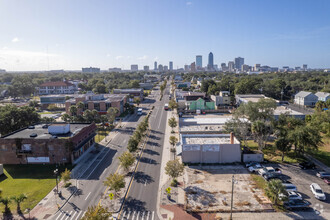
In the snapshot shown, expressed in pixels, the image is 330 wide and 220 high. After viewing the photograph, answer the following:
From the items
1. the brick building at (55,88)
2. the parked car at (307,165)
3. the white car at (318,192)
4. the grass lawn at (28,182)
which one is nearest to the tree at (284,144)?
the parked car at (307,165)

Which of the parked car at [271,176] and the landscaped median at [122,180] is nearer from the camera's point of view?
the landscaped median at [122,180]

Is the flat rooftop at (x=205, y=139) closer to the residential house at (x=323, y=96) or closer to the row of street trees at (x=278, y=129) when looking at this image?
the row of street trees at (x=278, y=129)

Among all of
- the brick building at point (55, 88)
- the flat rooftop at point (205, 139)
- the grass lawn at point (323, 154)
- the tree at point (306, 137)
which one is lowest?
the grass lawn at point (323, 154)

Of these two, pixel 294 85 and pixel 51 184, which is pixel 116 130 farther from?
pixel 294 85

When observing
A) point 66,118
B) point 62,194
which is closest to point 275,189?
point 62,194

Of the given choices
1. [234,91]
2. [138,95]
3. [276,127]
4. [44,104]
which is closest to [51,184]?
[276,127]

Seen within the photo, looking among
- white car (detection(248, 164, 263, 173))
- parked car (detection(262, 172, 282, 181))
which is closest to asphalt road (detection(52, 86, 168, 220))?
white car (detection(248, 164, 263, 173))

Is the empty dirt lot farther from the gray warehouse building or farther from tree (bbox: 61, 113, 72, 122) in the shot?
tree (bbox: 61, 113, 72, 122)
